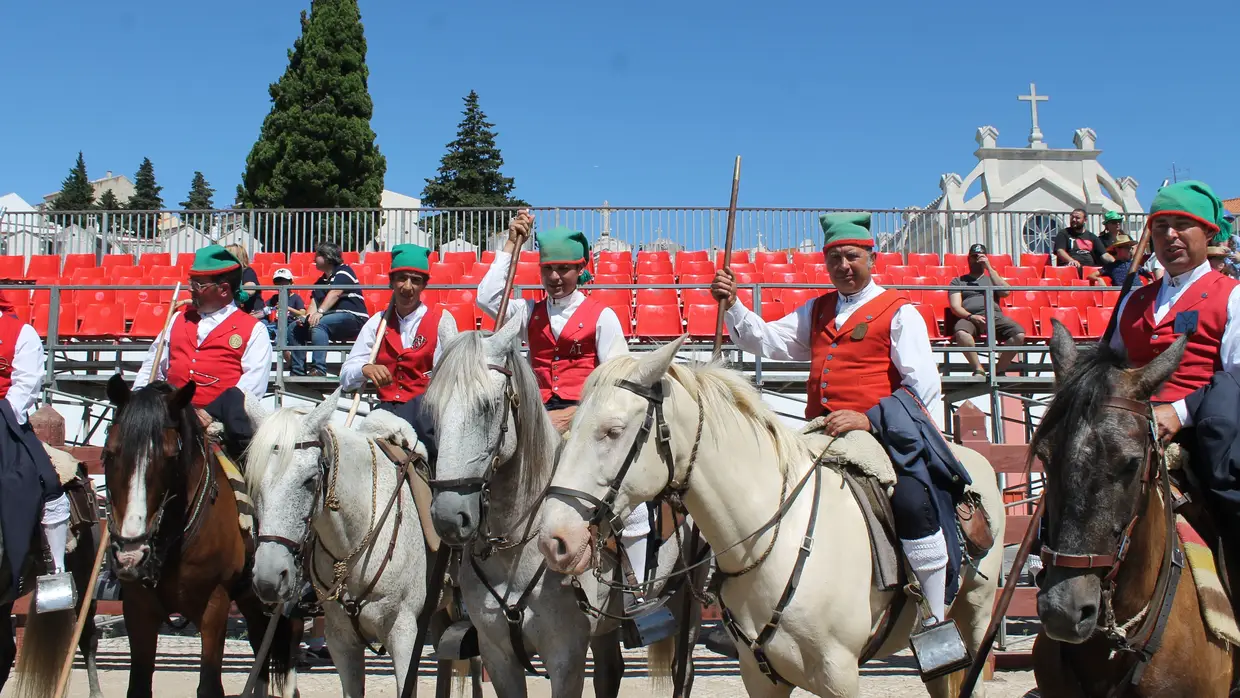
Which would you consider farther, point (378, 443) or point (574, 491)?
point (378, 443)

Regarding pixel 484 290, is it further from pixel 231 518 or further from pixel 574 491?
pixel 574 491

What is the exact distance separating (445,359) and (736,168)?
1.60 metres

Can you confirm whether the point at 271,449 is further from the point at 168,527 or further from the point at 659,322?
the point at 659,322

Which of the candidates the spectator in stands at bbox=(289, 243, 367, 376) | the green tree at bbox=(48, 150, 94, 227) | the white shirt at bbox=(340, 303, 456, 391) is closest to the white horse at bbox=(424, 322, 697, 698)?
the white shirt at bbox=(340, 303, 456, 391)

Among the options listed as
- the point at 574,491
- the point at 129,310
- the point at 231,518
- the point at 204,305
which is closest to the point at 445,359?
the point at 574,491

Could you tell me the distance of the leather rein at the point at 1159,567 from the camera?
2850 millimetres

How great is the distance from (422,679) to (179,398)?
3261 millimetres

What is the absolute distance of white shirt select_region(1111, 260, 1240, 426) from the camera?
3178 mm

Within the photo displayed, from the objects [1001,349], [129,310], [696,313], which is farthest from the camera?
[129,310]

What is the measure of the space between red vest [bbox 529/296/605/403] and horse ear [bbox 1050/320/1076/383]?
232 centimetres

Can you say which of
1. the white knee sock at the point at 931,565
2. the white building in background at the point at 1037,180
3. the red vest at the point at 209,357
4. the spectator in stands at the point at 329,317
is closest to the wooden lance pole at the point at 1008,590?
the white knee sock at the point at 931,565

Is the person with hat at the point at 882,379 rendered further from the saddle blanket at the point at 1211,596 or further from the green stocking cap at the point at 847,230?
the saddle blanket at the point at 1211,596

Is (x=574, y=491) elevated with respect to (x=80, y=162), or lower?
lower

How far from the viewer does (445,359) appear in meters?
4.17
